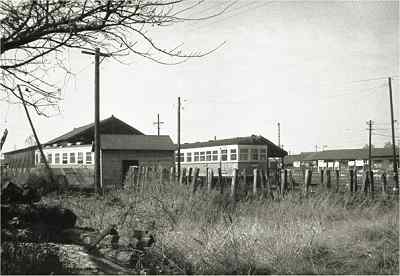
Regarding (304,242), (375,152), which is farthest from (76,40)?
(375,152)

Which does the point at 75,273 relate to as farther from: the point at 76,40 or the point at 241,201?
the point at 241,201

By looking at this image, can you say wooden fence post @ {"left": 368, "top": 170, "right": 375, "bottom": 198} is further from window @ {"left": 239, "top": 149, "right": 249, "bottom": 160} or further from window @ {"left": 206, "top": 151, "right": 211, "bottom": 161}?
window @ {"left": 206, "top": 151, "right": 211, "bottom": 161}

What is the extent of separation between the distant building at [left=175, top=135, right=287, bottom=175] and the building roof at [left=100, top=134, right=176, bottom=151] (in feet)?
12.8

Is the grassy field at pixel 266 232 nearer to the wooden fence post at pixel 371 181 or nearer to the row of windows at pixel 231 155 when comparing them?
the wooden fence post at pixel 371 181

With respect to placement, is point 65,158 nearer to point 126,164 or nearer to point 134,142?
point 134,142

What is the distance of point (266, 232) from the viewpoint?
6.45 metres

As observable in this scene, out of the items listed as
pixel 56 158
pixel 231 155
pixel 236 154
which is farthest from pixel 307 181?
pixel 56 158

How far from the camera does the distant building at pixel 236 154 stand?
30516 mm

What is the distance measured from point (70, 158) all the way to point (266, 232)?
28596 millimetres

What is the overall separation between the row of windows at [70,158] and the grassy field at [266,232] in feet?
68.2

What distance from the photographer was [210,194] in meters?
9.61

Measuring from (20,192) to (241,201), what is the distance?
595 centimetres

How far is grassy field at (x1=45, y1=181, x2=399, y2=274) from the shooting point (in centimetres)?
543

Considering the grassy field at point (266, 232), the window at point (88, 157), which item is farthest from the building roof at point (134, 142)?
the grassy field at point (266, 232)
